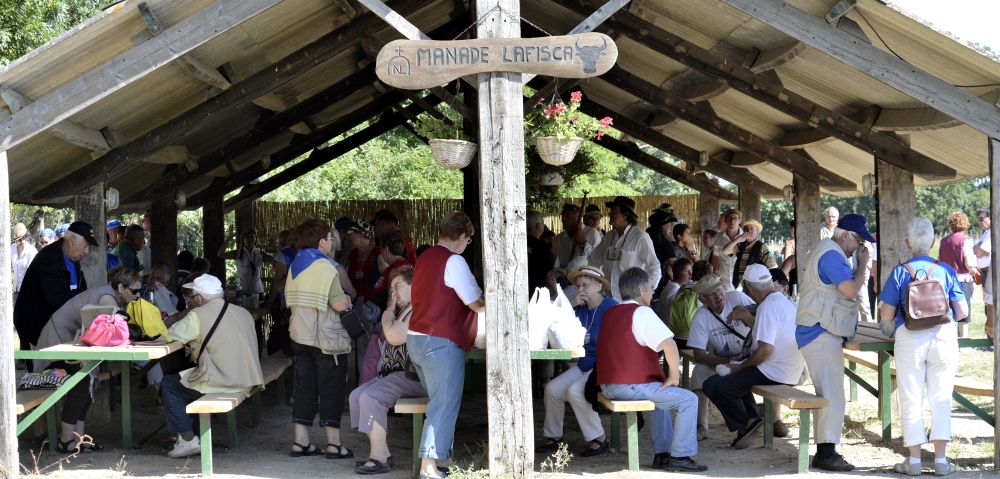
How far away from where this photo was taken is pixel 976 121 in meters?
5.17

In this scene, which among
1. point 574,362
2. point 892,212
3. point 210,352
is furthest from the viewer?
point 892,212

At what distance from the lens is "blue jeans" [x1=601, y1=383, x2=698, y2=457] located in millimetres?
5336

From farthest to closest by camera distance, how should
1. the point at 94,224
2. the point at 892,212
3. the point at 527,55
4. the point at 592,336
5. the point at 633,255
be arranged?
the point at 633,255
the point at 94,224
the point at 892,212
the point at 592,336
the point at 527,55

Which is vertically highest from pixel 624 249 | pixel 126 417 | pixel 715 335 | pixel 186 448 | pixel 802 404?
pixel 624 249

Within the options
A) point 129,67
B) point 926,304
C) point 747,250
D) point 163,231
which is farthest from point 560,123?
point 163,231

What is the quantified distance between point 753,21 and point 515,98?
227cm

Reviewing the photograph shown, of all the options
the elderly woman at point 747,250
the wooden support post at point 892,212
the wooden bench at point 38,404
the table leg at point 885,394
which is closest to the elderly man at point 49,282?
the wooden bench at point 38,404

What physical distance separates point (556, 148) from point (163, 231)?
603 cm

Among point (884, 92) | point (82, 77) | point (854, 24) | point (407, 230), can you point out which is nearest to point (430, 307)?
point (82, 77)

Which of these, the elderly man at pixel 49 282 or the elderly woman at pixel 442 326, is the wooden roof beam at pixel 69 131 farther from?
the elderly woman at pixel 442 326

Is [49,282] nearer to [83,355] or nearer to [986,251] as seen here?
[83,355]

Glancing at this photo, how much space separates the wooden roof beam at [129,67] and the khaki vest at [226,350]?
1.47m

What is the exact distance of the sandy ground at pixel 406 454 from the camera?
5496 millimetres

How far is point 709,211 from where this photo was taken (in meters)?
13.0
